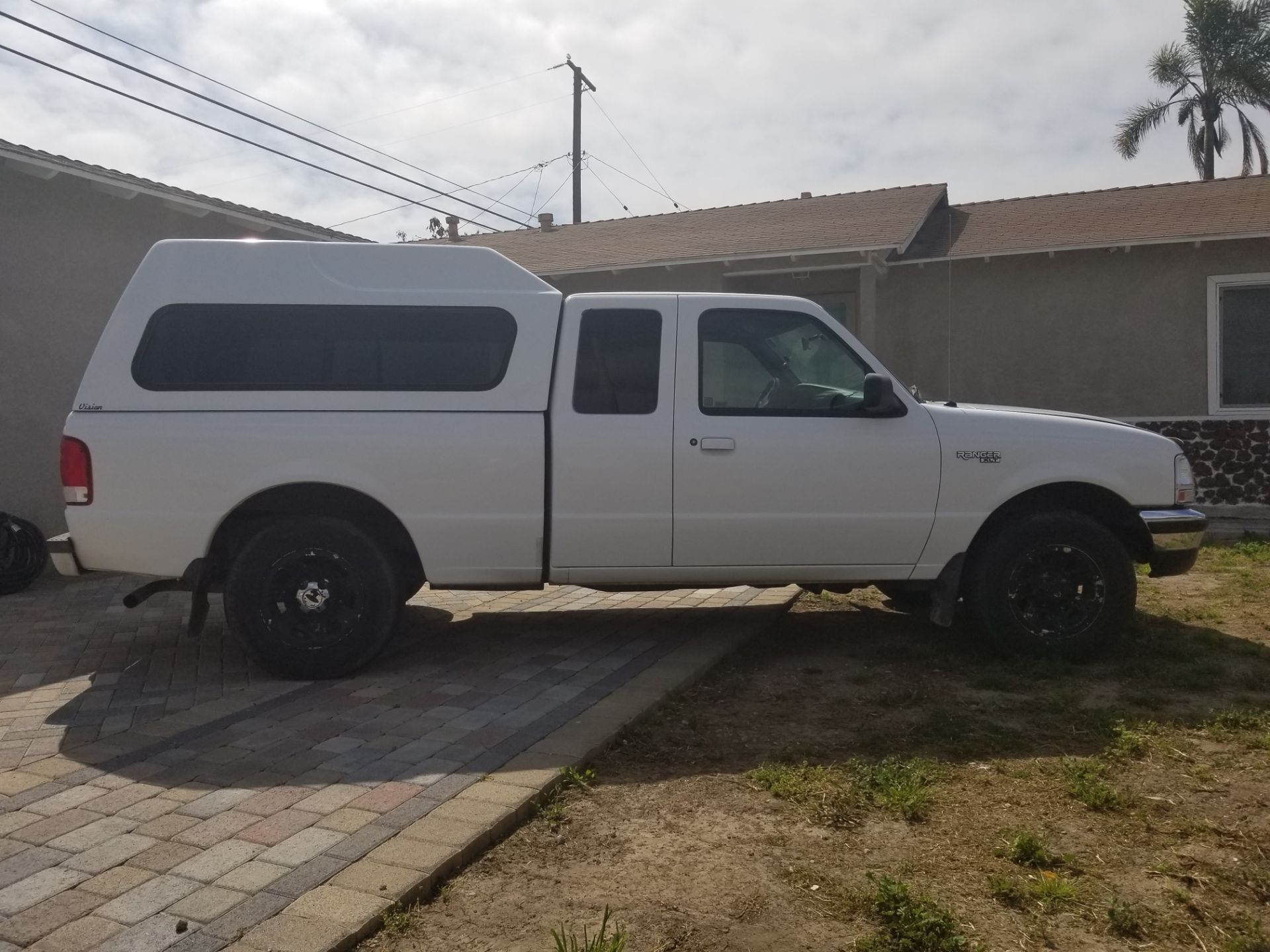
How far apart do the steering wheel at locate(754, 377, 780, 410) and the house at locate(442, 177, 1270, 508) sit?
23.9 ft

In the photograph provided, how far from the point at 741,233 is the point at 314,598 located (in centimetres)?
1038

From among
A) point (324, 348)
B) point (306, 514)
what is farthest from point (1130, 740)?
point (324, 348)

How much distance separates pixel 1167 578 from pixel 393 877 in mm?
7331

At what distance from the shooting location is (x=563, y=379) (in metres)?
5.65

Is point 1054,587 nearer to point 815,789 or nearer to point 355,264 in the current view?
point 815,789

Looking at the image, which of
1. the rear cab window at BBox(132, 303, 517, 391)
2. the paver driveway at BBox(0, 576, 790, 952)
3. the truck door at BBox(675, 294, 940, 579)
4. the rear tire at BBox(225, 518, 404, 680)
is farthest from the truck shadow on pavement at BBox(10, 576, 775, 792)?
the rear cab window at BBox(132, 303, 517, 391)

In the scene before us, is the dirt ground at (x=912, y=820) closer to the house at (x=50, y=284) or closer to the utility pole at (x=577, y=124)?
the house at (x=50, y=284)

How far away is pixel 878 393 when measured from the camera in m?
5.50

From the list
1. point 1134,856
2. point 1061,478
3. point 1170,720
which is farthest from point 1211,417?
point 1134,856

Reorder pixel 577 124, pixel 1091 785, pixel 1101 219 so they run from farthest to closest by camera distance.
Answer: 1. pixel 577 124
2. pixel 1101 219
3. pixel 1091 785

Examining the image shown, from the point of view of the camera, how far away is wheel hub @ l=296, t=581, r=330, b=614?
5.52 metres

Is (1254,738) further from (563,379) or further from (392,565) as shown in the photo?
(392,565)

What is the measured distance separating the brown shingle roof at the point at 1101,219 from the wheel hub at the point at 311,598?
384 inches

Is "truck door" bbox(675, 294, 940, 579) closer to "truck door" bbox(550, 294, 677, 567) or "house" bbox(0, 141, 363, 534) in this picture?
"truck door" bbox(550, 294, 677, 567)
